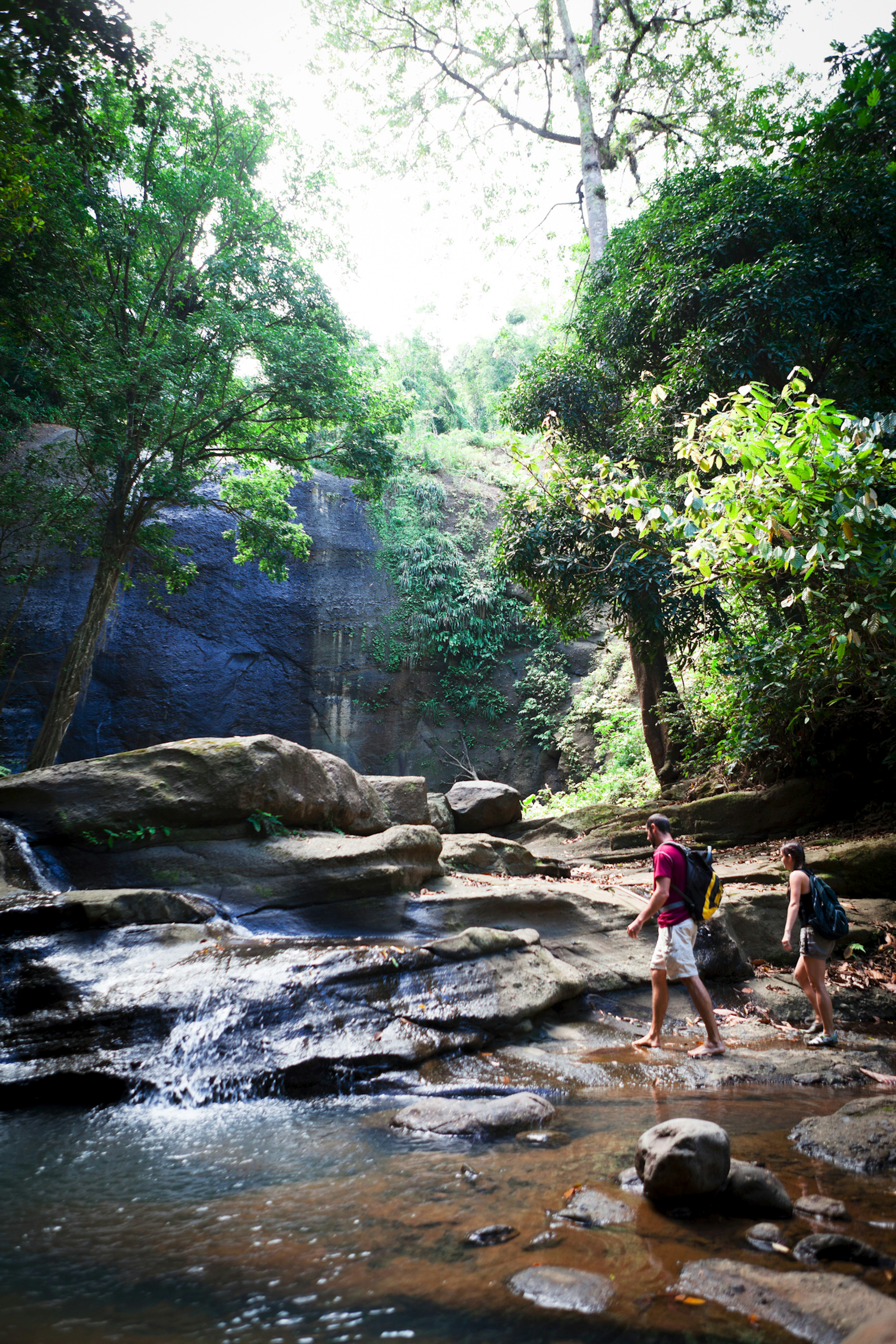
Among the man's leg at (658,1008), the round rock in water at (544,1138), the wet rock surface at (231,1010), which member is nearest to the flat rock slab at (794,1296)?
the round rock in water at (544,1138)

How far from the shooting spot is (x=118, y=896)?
6.20m

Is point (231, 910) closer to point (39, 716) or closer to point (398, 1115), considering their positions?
point (398, 1115)

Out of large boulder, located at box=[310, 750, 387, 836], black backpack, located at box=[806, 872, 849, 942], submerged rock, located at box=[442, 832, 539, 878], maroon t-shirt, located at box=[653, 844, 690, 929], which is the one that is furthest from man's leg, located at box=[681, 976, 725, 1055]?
large boulder, located at box=[310, 750, 387, 836]

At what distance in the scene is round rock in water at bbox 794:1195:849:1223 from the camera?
279cm

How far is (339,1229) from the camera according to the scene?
9.20ft

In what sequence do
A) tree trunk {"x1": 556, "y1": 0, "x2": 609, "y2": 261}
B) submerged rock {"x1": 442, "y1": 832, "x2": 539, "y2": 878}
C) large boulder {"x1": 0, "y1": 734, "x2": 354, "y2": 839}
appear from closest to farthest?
1. large boulder {"x1": 0, "y1": 734, "x2": 354, "y2": 839}
2. submerged rock {"x1": 442, "y1": 832, "x2": 539, "y2": 878}
3. tree trunk {"x1": 556, "y1": 0, "x2": 609, "y2": 261}

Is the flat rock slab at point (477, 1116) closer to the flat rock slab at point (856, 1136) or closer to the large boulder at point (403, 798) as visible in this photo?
the flat rock slab at point (856, 1136)

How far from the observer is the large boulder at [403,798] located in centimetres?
1048

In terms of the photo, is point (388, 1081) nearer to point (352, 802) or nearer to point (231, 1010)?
point (231, 1010)

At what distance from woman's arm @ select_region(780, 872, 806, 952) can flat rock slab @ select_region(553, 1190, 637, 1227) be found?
3433 millimetres

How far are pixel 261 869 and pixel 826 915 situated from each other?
5.26 m

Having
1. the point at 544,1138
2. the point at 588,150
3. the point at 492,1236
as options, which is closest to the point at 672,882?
the point at 544,1138

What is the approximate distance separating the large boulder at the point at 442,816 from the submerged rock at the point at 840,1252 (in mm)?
9598

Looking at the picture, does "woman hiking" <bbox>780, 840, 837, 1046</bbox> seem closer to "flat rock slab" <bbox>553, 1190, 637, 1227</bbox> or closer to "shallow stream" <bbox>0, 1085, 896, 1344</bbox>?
"shallow stream" <bbox>0, 1085, 896, 1344</bbox>
